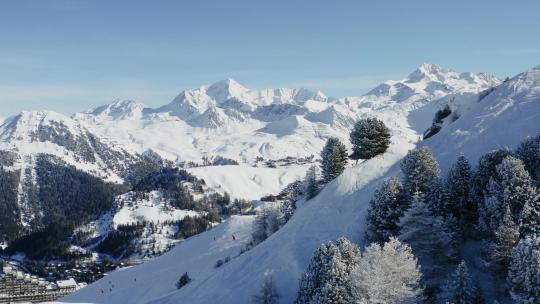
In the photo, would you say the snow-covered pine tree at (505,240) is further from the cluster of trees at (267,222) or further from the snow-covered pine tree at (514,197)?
the cluster of trees at (267,222)

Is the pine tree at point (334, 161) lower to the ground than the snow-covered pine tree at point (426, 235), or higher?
higher

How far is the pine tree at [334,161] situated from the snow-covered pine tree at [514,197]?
43.1 meters

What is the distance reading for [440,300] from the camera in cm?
5453

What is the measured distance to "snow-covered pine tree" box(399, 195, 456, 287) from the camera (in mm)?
60781

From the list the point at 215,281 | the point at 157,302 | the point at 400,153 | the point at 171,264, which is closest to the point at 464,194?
the point at 400,153

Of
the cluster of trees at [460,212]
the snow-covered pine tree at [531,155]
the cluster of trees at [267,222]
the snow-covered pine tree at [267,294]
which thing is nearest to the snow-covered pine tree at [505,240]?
the cluster of trees at [460,212]

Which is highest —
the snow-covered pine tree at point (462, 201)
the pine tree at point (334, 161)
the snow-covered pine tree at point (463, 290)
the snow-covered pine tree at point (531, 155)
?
the pine tree at point (334, 161)

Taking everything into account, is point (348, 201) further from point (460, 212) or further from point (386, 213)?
point (460, 212)

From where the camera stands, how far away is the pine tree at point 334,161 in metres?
99.6

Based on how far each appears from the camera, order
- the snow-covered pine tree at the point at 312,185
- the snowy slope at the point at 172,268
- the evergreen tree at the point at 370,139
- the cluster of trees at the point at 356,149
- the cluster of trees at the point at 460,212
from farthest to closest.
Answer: the snowy slope at the point at 172,268 → the snow-covered pine tree at the point at 312,185 → the evergreen tree at the point at 370,139 → the cluster of trees at the point at 356,149 → the cluster of trees at the point at 460,212

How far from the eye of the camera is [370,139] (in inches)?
3974

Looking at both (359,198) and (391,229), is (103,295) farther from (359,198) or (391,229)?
(391,229)

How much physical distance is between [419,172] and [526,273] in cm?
2618

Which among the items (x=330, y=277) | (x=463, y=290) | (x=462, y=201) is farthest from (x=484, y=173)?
(x=330, y=277)
